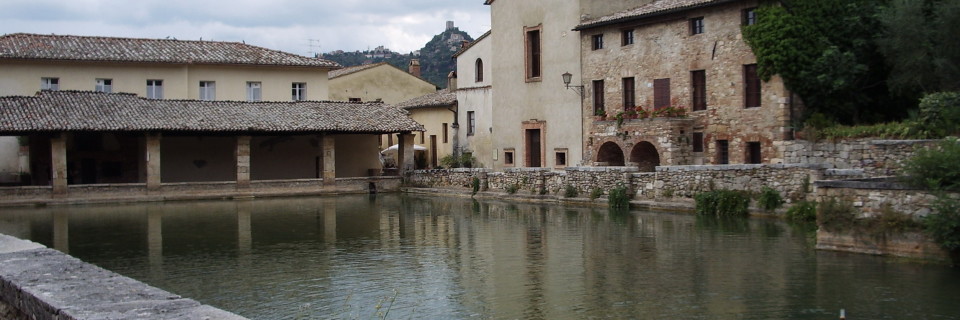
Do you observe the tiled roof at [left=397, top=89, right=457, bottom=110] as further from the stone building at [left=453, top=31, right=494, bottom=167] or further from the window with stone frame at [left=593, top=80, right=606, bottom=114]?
the window with stone frame at [left=593, top=80, right=606, bottom=114]

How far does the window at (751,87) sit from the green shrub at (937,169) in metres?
Answer: 12.3

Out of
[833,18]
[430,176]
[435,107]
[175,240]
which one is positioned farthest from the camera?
[435,107]

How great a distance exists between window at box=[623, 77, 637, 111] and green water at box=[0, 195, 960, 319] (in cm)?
787

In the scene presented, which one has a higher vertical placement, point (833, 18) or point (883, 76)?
point (833, 18)

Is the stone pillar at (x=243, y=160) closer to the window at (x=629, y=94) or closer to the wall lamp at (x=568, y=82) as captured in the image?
the wall lamp at (x=568, y=82)

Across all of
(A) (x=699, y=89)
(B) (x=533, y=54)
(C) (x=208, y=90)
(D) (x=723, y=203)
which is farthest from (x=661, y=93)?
(C) (x=208, y=90)

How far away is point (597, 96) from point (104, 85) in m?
21.0

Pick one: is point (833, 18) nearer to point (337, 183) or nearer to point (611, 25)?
point (611, 25)

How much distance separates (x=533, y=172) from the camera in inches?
1184

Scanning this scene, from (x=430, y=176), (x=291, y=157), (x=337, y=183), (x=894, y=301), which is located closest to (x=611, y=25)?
(x=430, y=176)

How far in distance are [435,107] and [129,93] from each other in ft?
49.4

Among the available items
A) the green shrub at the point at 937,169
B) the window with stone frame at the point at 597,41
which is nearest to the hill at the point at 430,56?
the window with stone frame at the point at 597,41

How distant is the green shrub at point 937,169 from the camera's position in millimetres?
14000

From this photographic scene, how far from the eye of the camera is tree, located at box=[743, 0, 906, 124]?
25562mm
